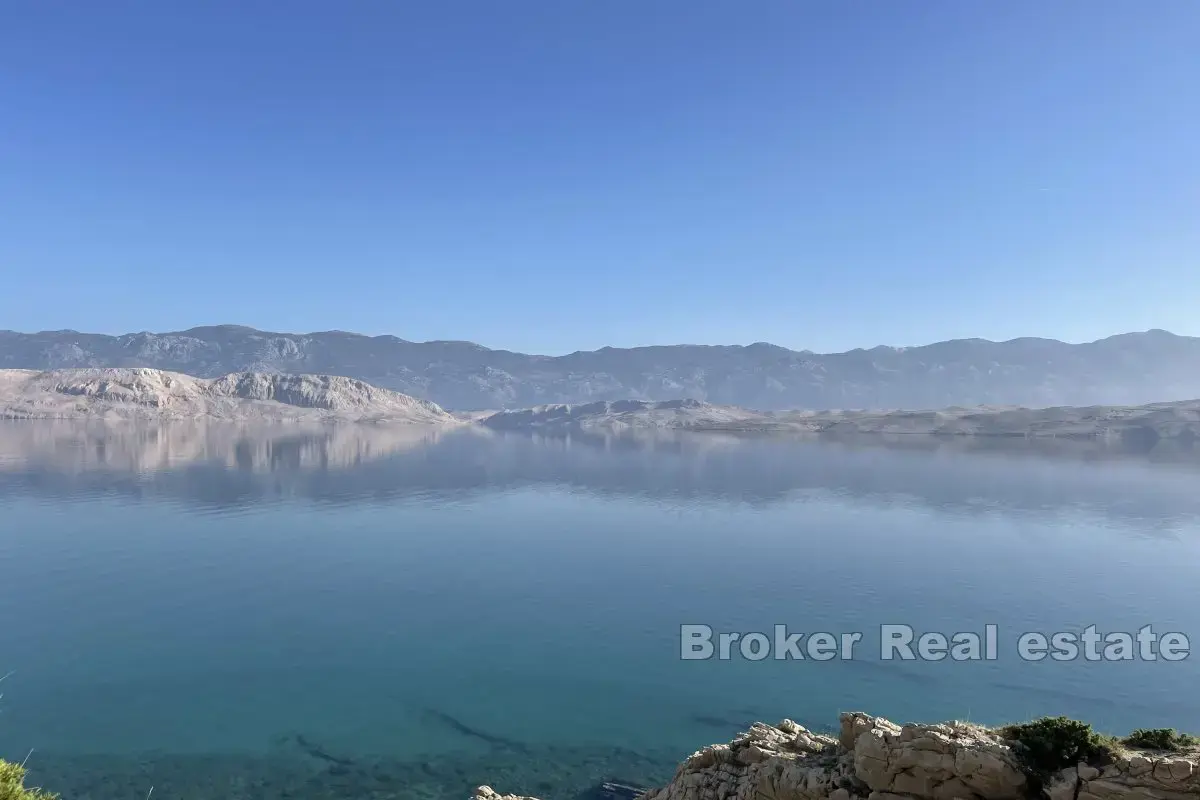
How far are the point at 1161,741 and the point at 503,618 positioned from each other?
33457mm

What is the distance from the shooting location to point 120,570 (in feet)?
160

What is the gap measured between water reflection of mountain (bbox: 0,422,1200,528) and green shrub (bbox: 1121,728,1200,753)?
240 ft

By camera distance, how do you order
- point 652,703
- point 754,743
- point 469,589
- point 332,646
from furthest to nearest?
point 469,589
point 332,646
point 652,703
point 754,743

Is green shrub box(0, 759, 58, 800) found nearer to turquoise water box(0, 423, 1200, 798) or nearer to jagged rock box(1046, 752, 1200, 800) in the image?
turquoise water box(0, 423, 1200, 798)

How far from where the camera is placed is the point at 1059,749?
12281 mm

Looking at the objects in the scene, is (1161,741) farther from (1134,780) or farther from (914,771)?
(914,771)

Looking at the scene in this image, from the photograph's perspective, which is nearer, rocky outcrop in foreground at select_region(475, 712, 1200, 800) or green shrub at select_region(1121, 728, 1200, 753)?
rocky outcrop in foreground at select_region(475, 712, 1200, 800)

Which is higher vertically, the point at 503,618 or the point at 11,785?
the point at 11,785

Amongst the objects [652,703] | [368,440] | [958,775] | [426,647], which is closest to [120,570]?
[426,647]

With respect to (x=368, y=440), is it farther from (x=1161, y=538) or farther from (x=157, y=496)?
(x=1161, y=538)

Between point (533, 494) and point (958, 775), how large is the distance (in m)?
84.5

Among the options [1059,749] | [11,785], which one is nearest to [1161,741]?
[1059,749]

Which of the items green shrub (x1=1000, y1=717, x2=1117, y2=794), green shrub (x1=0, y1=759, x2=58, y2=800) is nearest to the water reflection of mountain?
green shrub (x1=1000, y1=717, x2=1117, y2=794)

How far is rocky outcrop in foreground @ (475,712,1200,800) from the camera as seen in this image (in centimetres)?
1117
